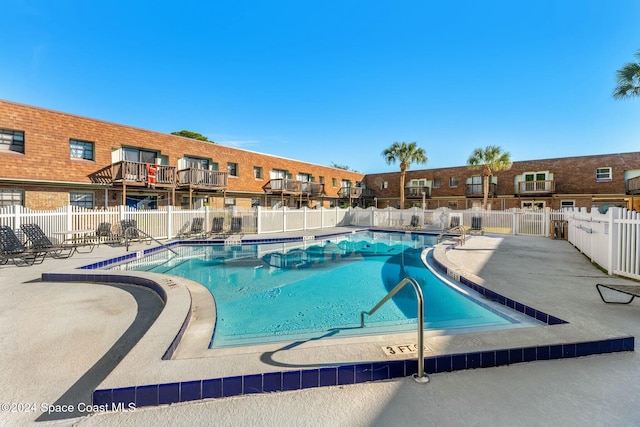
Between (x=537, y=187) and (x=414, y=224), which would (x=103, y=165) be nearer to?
(x=414, y=224)

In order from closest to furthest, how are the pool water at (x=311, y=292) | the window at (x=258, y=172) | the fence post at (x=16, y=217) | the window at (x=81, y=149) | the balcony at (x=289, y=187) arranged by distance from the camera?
the pool water at (x=311, y=292) → the fence post at (x=16, y=217) → the window at (x=81, y=149) → the window at (x=258, y=172) → the balcony at (x=289, y=187)

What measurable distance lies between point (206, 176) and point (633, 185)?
3020cm

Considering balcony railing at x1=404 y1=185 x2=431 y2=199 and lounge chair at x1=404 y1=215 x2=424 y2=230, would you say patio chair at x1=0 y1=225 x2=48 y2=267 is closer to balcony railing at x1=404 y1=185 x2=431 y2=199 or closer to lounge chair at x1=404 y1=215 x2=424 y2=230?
lounge chair at x1=404 y1=215 x2=424 y2=230

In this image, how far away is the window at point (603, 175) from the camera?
23375 millimetres

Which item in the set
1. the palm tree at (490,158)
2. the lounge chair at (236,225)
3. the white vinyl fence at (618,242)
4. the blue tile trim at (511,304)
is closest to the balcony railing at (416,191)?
the palm tree at (490,158)

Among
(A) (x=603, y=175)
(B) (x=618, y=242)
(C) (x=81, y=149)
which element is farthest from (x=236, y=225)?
(A) (x=603, y=175)

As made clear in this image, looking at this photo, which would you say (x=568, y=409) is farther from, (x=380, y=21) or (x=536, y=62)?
(x=536, y=62)

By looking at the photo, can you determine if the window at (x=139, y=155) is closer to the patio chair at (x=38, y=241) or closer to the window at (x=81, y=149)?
the window at (x=81, y=149)

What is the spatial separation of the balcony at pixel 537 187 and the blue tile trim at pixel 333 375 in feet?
90.0

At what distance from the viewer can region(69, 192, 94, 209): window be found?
1430 centimetres

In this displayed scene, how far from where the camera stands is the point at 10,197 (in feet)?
41.8

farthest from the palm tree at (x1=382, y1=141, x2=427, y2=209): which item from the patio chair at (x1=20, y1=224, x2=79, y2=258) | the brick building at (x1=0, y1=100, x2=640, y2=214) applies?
the patio chair at (x1=20, y1=224, x2=79, y2=258)

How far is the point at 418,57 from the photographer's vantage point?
13781mm

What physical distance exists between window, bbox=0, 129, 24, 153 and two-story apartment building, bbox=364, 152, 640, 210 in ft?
86.2
